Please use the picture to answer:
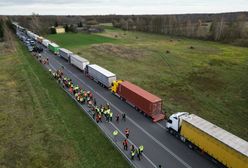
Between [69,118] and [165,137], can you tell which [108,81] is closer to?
[69,118]

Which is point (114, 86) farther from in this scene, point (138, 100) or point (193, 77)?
point (193, 77)

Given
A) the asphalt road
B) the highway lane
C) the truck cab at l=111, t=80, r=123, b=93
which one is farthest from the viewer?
the truck cab at l=111, t=80, r=123, b=93

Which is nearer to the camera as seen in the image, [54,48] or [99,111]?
[99,111]

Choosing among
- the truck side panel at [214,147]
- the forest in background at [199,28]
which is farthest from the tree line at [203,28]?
the truck side panel at [214,147]

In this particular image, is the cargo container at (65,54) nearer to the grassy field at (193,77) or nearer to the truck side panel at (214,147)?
the grassy field at (193,77)

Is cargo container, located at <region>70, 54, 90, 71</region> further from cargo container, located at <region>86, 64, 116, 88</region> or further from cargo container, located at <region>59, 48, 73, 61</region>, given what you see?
cargo container, located at <region>86, 64, 116, 88</region>

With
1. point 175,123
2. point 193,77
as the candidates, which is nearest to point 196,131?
point 175,123

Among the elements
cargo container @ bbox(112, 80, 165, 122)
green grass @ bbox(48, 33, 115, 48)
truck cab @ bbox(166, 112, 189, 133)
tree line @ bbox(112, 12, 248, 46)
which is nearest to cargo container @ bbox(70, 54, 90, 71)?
cargo container @ bbox(112, 80, 165, 122)
